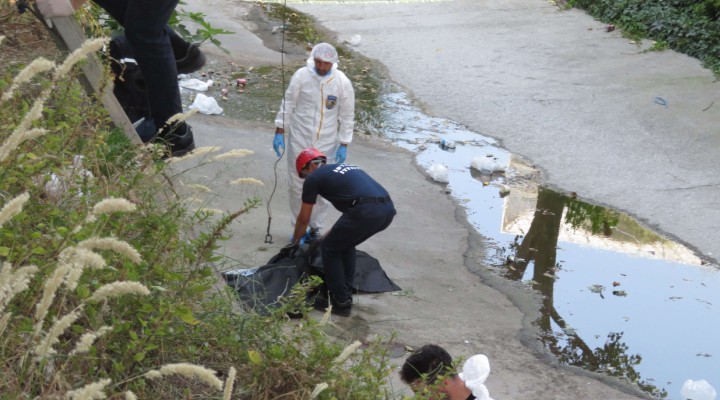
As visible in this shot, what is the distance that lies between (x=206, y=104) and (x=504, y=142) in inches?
126

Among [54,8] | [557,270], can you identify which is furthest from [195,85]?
[54,8]

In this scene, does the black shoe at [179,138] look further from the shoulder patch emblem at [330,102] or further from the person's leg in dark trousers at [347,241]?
the shoulder patch emblem at [330,102]

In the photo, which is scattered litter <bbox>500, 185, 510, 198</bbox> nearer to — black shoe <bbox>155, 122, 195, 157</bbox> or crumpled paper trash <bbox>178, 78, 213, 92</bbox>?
crumpled paper trash <bbox>178, 78, 213, 92</bbox>

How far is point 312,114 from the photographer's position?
7.96 m

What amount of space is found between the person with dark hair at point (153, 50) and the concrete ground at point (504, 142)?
0.33m

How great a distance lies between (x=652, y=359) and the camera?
662 cm

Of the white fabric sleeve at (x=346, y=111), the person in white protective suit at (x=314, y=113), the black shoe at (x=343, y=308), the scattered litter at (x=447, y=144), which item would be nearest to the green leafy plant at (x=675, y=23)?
the scattered litter at (x=447, y=144)

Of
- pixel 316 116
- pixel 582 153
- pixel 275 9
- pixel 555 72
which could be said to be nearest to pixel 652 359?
pixel 316 116

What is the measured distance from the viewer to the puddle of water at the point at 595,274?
21.9 ft

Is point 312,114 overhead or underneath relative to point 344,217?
overhead

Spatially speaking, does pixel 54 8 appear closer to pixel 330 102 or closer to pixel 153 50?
pixel 153 50

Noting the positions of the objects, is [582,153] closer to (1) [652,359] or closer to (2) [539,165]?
(2) [539,165]

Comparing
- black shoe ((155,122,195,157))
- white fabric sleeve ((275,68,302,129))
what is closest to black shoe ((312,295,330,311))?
white fabric sleeve ((275,68,302,129))

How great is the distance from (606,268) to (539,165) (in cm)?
217
